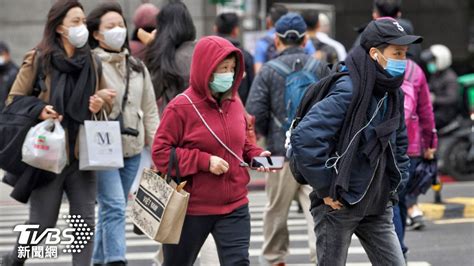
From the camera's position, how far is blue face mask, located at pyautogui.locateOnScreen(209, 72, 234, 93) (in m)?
5.97

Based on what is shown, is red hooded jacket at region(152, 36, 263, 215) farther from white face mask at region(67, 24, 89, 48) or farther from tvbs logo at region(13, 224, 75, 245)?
tvbs logo at region(13, 224, 75, 245)

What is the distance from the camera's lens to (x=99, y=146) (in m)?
7.03

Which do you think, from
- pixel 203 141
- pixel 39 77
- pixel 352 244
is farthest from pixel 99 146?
pixel 352 244

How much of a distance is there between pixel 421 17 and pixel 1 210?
47.4ft

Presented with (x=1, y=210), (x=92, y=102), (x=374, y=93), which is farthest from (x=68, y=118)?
(x=1, y=210)

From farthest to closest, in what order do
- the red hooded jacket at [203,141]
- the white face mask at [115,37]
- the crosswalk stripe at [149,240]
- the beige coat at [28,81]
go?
the crosswalk stripe at [149,240], the white face mask at [115,37], the beige coat at [28,81], the red hooded jacket at [203,141]

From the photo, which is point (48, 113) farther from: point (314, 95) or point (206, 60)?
point (314, 95)

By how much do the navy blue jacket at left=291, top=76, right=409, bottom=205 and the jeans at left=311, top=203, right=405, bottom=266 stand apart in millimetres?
150

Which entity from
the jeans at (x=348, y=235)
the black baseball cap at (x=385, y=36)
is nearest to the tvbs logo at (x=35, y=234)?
the jeans at (x=348, y=235)

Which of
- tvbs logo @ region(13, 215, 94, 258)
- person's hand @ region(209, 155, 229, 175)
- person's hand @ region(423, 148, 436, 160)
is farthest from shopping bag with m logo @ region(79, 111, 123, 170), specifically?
person's hand @ region(423, 148, 436, 160)

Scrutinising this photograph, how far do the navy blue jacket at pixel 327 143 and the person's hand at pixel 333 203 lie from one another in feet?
0.09

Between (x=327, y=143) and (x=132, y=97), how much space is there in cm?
264

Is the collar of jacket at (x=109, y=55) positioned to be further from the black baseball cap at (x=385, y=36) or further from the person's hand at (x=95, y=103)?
the black baseball cap at (x=385, y=36)

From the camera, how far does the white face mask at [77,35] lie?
7.01m
